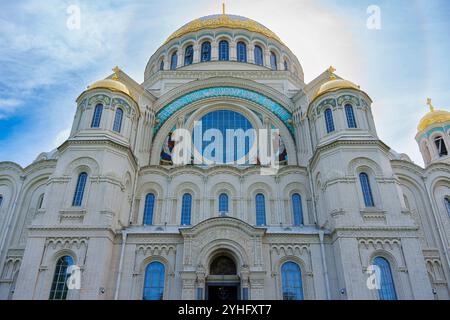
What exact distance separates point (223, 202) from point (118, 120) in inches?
296

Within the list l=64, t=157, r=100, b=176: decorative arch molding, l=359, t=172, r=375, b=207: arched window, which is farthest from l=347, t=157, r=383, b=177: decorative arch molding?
l=64, t=157, r=100, b=176: decorative arch molding

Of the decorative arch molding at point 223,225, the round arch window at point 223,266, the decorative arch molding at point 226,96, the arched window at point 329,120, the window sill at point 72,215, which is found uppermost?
the decorative arch molding at point 226,96

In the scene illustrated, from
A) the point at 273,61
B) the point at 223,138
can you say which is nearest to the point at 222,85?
the point at 223,138

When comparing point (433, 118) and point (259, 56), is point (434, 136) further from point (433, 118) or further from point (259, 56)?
point (259, 56)

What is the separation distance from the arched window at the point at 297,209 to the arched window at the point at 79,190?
11.2 meters

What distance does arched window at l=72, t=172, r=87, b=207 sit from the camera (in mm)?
17384

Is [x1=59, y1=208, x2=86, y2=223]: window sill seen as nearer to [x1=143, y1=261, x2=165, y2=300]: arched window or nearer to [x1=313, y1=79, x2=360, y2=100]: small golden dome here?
[x1=143, y1=261, x2=165, y2=300]: arched window

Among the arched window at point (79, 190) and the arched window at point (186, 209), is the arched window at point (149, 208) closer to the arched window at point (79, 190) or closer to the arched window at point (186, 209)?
the arched window at point (186, 209)

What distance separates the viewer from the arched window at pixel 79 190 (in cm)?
1738

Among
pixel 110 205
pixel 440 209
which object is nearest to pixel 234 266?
pixel 110 205

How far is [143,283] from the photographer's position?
16.7 metres

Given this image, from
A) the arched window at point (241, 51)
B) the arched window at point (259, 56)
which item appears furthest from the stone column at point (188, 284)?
the arched window at point (259, 56)

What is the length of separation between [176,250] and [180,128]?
30.1 ft
